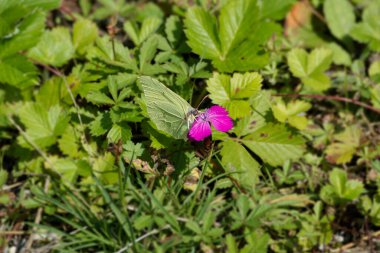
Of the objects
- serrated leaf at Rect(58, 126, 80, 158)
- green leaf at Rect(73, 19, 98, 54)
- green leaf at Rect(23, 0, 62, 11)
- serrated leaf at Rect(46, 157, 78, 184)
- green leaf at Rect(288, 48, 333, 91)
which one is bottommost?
serrated leaf at Rect(46, 157, 78, 184)

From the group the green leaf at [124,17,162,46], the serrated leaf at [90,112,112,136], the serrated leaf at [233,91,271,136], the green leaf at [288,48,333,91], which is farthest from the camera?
the green leaf at [288,48,333,91]

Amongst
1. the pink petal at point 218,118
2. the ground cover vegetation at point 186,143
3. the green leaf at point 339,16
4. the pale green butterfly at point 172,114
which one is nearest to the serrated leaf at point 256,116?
the ground cover vegetation at point 186,143

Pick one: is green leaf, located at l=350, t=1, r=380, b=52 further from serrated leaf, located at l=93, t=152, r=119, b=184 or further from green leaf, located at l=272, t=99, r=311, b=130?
serrated leaf, located at l=93, t=152, r=119, b=184

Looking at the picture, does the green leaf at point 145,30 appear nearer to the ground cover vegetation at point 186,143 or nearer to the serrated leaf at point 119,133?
the ground cover vegetation at point 186,143

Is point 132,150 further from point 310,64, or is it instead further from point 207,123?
point 310,64

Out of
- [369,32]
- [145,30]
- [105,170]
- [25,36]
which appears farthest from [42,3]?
[369,32]

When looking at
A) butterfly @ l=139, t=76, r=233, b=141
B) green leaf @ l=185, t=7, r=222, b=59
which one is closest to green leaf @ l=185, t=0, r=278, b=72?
green leaf @ l=185, t=7, r=222, b=59

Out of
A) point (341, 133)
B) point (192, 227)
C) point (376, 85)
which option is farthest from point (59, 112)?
point (376, 85)
